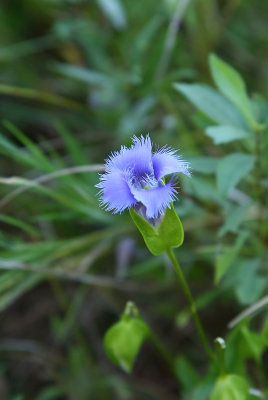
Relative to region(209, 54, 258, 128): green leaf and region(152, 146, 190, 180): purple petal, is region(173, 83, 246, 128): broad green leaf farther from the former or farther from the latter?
region(152, 146, 190, 180): purple petal

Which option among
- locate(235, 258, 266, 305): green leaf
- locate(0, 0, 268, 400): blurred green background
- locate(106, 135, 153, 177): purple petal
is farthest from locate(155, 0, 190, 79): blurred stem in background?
locate(106, 135, 153, 177): purple petal

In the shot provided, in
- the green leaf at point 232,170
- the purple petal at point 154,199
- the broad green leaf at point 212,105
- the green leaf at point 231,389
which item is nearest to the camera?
the purple petal at point 154,199

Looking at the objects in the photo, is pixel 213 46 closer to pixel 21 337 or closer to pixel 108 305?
pixel 108 305

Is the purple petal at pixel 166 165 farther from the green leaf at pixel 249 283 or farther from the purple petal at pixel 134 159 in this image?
the green leaf at pixel 249 283

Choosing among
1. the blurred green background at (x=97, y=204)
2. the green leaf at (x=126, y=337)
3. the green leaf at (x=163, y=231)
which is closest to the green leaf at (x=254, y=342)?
the blurred green background at (x=97, y=204)

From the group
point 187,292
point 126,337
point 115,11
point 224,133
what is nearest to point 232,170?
point 224,133

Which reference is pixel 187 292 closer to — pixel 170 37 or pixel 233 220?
pixel 233 220
